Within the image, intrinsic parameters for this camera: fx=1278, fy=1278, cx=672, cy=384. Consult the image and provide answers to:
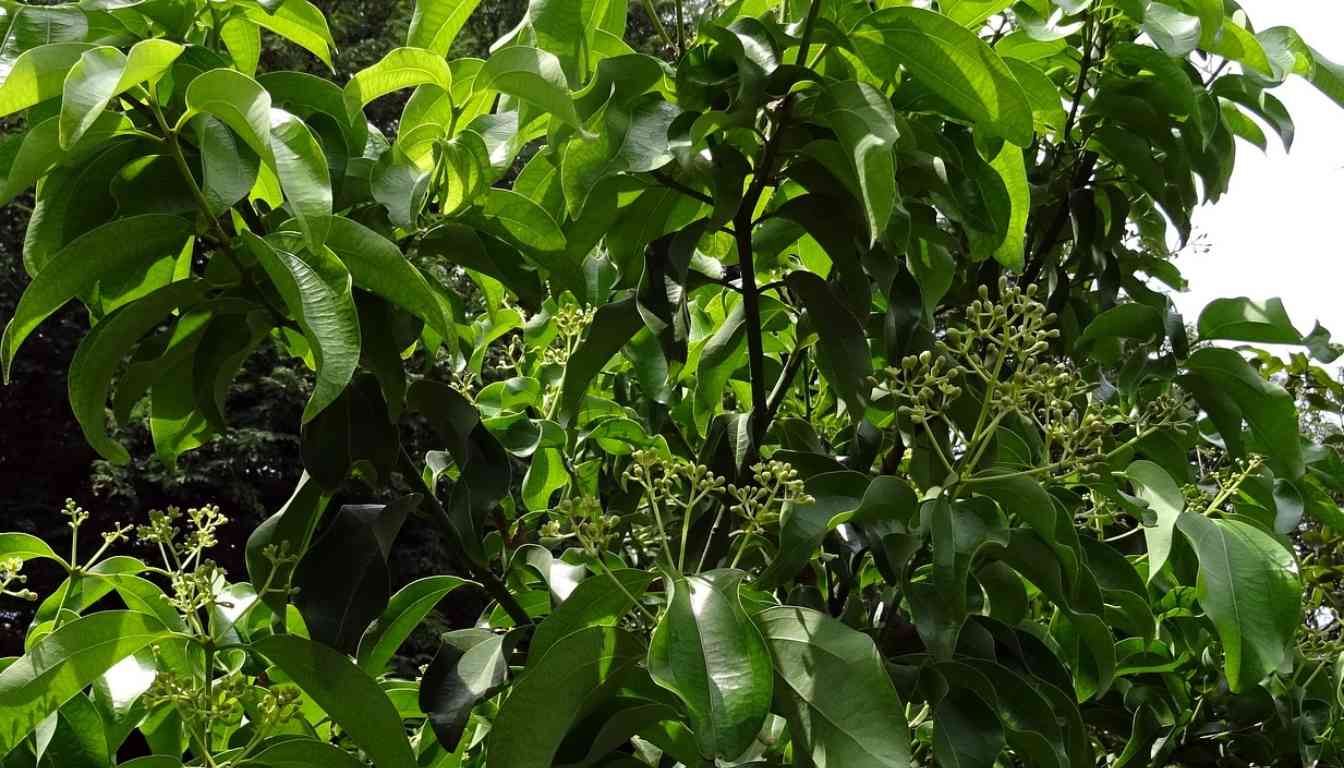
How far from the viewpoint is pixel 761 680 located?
851 mm

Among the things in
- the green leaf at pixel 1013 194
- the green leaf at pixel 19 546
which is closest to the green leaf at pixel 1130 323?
the green leaf at pixel 1013 194

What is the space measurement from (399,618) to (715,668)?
55cm

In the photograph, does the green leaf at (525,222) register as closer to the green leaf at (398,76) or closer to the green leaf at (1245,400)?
the green leaf at (398,76)

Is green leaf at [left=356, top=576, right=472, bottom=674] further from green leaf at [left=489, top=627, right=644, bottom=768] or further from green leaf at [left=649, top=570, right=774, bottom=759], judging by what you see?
green leaf at [left=649, top=570, right=774, bottom=759]

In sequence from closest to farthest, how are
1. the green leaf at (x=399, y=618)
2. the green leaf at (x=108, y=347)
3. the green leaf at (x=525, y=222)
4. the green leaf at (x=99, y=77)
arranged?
the green leaf at (x=99, y=77) < the green leaf at (x=108, y=347) < the green leaf at (x=525, y=222) < the green leaf at (x=399, y=618)

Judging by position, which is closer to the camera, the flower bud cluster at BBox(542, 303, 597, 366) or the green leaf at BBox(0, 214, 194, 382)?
the green leaf at BBox(0, 214, 194, 382)

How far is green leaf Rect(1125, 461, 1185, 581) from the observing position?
3.44 feet

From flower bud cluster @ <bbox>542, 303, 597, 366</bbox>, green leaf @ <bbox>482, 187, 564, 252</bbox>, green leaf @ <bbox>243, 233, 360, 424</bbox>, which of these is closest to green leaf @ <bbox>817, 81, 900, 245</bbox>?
green leaf @ <bbox>482, 187, 564, 252</bbox>

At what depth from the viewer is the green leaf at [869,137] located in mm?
904

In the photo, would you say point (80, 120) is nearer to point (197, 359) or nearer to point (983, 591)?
point (197, 359)

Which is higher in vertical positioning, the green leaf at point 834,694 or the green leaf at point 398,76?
the green leaf at point 398,76

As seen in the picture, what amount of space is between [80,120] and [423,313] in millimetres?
256

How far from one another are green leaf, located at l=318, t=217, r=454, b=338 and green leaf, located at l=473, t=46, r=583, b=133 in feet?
0.49

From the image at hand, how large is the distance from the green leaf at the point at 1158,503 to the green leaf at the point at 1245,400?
0.24 meters
